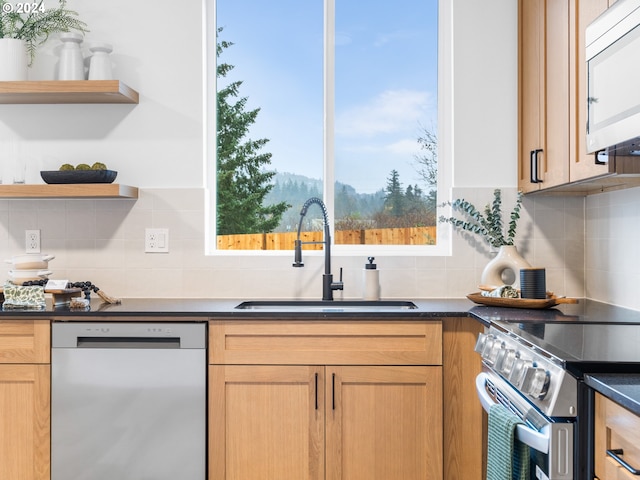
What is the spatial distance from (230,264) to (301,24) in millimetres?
1265

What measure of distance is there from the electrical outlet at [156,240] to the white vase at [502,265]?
4.91ft

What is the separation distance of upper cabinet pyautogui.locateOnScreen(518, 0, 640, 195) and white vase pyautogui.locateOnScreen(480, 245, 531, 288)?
30 centimetres

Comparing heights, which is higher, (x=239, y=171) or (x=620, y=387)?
(x=239, y=171)

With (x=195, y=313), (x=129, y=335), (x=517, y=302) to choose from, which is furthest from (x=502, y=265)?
(x=129, y=335)

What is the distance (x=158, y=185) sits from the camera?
287 centimetres

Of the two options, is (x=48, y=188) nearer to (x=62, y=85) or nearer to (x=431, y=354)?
(x=62, y=85)

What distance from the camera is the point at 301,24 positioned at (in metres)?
2.99

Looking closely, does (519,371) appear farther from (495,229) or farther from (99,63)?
(99,63)

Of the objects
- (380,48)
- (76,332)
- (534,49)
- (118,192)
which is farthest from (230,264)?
(534,49)

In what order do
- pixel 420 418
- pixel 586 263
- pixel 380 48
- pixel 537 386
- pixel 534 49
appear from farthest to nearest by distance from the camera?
pixel 380 48 < pixel 586 263 < pixel 534 49 < pixel 420 418 < pixel 537 386

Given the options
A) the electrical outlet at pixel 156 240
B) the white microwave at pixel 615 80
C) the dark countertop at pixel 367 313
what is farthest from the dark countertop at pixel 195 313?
the white microwave at pixel 615 80

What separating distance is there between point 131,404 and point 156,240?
2.85 feet

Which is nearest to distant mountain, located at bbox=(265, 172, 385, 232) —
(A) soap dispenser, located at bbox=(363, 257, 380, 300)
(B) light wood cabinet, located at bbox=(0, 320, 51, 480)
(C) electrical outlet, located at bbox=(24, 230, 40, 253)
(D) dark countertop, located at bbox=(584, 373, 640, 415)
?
(A) soap dispenser, located at bbox=(363, 257, 380, 300)

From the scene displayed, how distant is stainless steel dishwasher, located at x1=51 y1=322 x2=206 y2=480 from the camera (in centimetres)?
225
